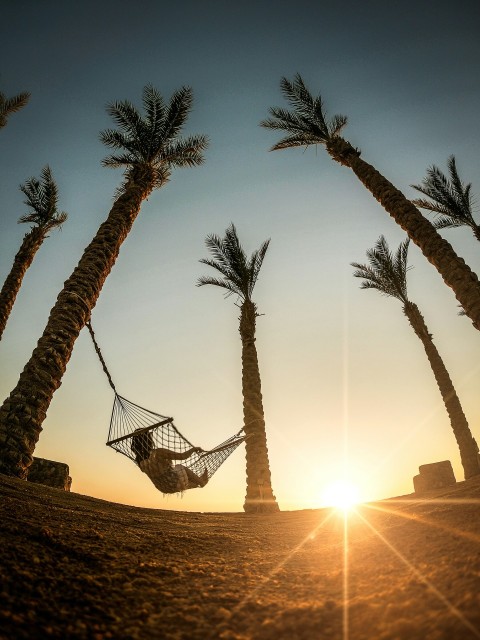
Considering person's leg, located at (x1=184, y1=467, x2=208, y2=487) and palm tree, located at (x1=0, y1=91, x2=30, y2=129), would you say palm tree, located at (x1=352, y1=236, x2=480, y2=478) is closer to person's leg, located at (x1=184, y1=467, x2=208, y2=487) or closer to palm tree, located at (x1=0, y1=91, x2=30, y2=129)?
person's leg, located at (x1=184, y1=467, x2=208, y2=487)

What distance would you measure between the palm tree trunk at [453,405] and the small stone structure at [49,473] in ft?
32.1

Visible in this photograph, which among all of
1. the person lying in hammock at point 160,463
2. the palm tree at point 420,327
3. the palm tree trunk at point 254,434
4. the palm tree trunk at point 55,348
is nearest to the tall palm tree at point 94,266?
the palm tree trunk at point 55,348

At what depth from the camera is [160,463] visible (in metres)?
5.19

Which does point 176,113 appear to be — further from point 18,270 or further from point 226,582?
point 226,582

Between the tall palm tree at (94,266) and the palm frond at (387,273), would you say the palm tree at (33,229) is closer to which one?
the tall palm tree at (94,266)

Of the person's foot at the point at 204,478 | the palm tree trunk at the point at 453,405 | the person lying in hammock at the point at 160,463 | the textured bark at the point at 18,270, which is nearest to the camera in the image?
the person lying in hammock at the point at 160,463

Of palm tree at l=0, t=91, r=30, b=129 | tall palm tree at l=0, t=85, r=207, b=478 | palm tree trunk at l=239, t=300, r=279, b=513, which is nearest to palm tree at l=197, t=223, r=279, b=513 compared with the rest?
palm tree trunk at l=239, t=300, r=279, b=513

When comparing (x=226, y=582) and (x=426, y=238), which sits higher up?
(x=426, y=238)

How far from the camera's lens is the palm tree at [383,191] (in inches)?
221

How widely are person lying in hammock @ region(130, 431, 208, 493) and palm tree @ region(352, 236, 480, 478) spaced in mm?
7942

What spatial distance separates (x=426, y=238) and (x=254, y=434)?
548 centimetres

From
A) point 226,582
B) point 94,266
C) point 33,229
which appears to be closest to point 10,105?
point 33,229

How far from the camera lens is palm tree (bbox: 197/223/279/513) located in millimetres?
7453

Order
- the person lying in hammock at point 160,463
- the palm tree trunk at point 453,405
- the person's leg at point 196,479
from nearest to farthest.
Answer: the person lying in hammock at point 160,463
the person's leg at point 196,479
the palm tree trunk at point 453,405
